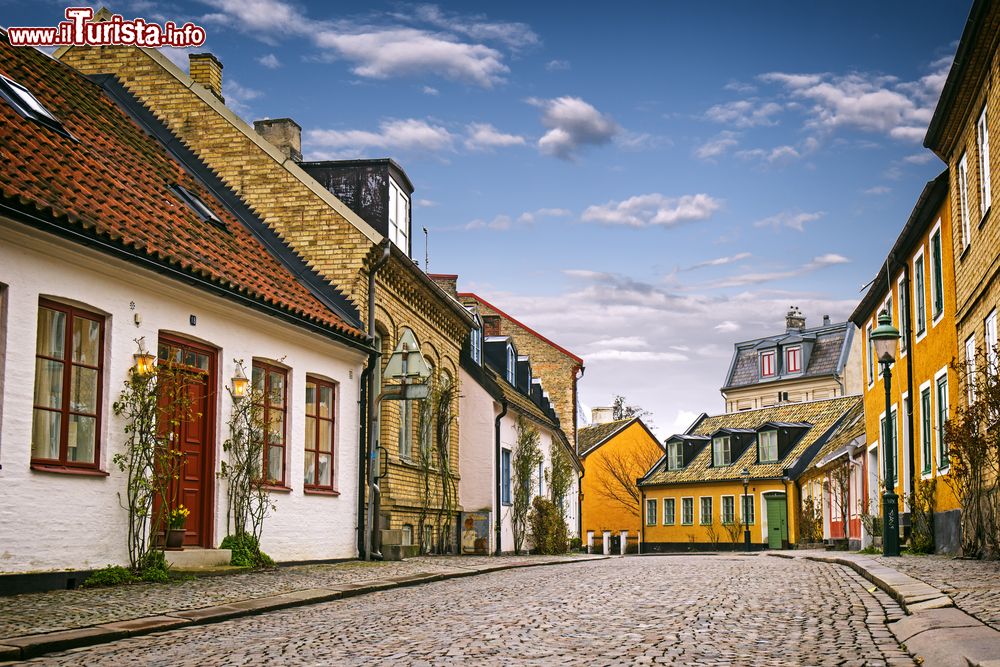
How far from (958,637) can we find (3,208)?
335 inches

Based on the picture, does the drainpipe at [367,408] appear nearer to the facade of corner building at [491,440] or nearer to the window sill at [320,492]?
the window sill at [320,492]

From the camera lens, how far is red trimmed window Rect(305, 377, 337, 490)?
56.6ft

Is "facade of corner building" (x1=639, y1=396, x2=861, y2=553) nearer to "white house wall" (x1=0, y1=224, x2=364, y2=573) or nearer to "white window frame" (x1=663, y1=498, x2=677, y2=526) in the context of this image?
"white window frame" (x1=663, y1=498, x2=677, y2=526)

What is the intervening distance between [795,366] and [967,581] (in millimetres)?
59439

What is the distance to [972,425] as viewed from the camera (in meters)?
15.8

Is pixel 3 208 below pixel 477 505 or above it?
above

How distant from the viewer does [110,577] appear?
457 inches

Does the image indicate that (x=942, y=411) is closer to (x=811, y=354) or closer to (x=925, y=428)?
(x=925, y=428)

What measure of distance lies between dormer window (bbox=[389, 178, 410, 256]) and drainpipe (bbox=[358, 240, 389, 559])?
1.81 meters

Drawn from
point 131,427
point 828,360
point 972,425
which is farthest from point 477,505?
point 828,360

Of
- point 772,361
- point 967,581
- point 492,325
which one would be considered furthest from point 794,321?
point 967,581

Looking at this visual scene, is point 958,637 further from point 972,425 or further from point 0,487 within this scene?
point 972,425

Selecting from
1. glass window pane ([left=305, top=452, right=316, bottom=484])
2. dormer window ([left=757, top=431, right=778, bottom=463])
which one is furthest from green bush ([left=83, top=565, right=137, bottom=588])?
dormer window ([left=757, top=431, right=778, bottom=463])

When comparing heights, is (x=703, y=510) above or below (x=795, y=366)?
below
